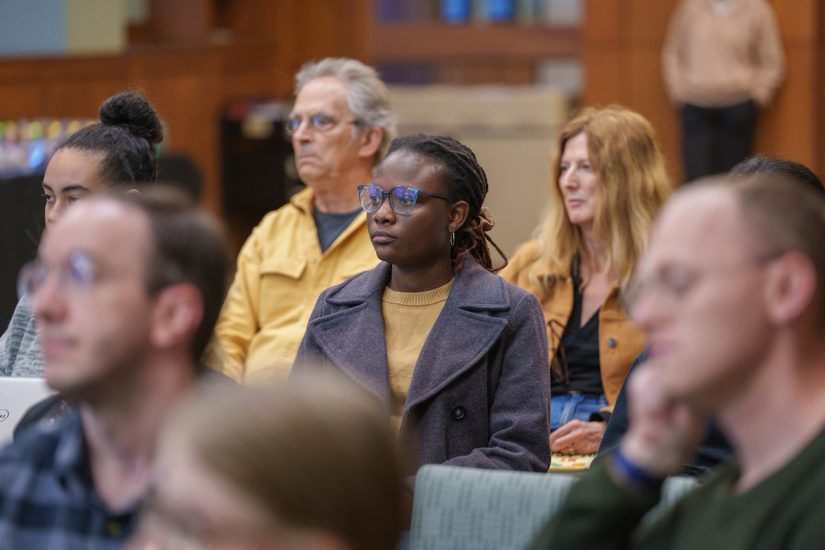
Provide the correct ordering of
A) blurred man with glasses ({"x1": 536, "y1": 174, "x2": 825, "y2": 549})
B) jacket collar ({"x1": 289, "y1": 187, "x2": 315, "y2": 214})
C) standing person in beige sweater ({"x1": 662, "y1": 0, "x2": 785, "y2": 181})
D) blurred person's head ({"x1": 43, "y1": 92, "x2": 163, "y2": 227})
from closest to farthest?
blurred man with glasses ({"x1": 536, "y1": 174, "x2": 825, "y2": 549}), blurred person's head ({"x1": 43, "y1": 92, "x2": 163, "y2": 227}), jacket collar ({"x1": 289, "y1": 187, "x2": 315, "y2": 214}), standing person in beige sweater ({"x1": 662, "y1": 0, "x2": 785, "y2": 181})

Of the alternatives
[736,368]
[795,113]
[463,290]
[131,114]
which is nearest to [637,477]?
[736,368]

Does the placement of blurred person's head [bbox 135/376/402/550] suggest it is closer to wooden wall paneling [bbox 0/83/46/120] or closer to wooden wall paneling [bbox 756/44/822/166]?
wooden wall paneling [bbox 0/83/46/120]

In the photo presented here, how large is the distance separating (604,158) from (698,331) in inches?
91.2

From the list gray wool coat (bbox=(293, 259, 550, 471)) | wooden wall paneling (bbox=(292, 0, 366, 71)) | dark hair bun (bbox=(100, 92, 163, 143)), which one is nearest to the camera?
gray wool coat (bbox=(293, 259, 550, 471))

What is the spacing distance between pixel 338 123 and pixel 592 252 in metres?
0.96

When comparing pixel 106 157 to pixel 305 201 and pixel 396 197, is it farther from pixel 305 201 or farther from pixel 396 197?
pixel 305 201

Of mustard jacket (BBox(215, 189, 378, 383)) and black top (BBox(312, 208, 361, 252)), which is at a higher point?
black top (BBox(312, 208, 361, 252))

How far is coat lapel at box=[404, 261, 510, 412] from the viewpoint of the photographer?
2.65 metres

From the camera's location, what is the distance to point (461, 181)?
2.90 meters

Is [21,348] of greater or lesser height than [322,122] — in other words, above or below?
below

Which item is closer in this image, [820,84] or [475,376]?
[475,376]

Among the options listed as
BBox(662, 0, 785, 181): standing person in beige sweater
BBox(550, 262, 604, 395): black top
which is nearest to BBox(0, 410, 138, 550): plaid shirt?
BBox(550, 262, 604, 395): black top

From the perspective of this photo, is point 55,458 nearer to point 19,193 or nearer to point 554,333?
point 554,333

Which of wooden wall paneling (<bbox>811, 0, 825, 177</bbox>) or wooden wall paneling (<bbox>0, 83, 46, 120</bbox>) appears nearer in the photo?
wooden wall paneling (<bbox>0, 83, 46, 120</bbox>)
